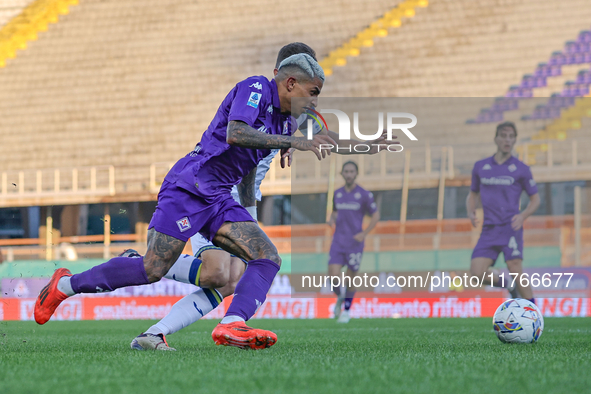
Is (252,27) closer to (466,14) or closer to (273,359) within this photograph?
(466,14)

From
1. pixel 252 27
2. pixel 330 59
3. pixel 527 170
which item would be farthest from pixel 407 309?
pixel 252 27

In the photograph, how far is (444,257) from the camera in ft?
39.5

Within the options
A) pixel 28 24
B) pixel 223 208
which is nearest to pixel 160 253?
pixel 223 208

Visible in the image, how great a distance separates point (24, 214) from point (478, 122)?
464 inches

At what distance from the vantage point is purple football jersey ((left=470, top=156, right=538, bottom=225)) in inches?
304

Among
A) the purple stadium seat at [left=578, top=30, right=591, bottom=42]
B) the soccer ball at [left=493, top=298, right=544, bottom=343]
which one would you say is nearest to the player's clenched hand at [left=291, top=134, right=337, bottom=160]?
the soccer ball at [left=493, top=298, right=544, bottom=343]

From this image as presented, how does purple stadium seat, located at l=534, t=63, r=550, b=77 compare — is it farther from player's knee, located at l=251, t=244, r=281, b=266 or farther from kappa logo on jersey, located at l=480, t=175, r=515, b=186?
player's knee, located at l=251, t=244, r=281, b=266

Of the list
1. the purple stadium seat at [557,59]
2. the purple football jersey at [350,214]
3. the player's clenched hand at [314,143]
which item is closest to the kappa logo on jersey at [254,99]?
the player's clenched hand at [314,143]

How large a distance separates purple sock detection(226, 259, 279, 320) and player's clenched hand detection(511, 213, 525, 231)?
4257mm

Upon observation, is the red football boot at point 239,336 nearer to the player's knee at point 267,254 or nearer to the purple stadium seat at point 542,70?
the player's knee at point 267,254

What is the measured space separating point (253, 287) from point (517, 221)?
4440 millimetres

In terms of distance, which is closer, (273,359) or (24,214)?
(273,359)

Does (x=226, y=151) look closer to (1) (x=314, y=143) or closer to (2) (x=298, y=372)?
(1) (x=314, y=143)

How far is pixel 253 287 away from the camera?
375cm
